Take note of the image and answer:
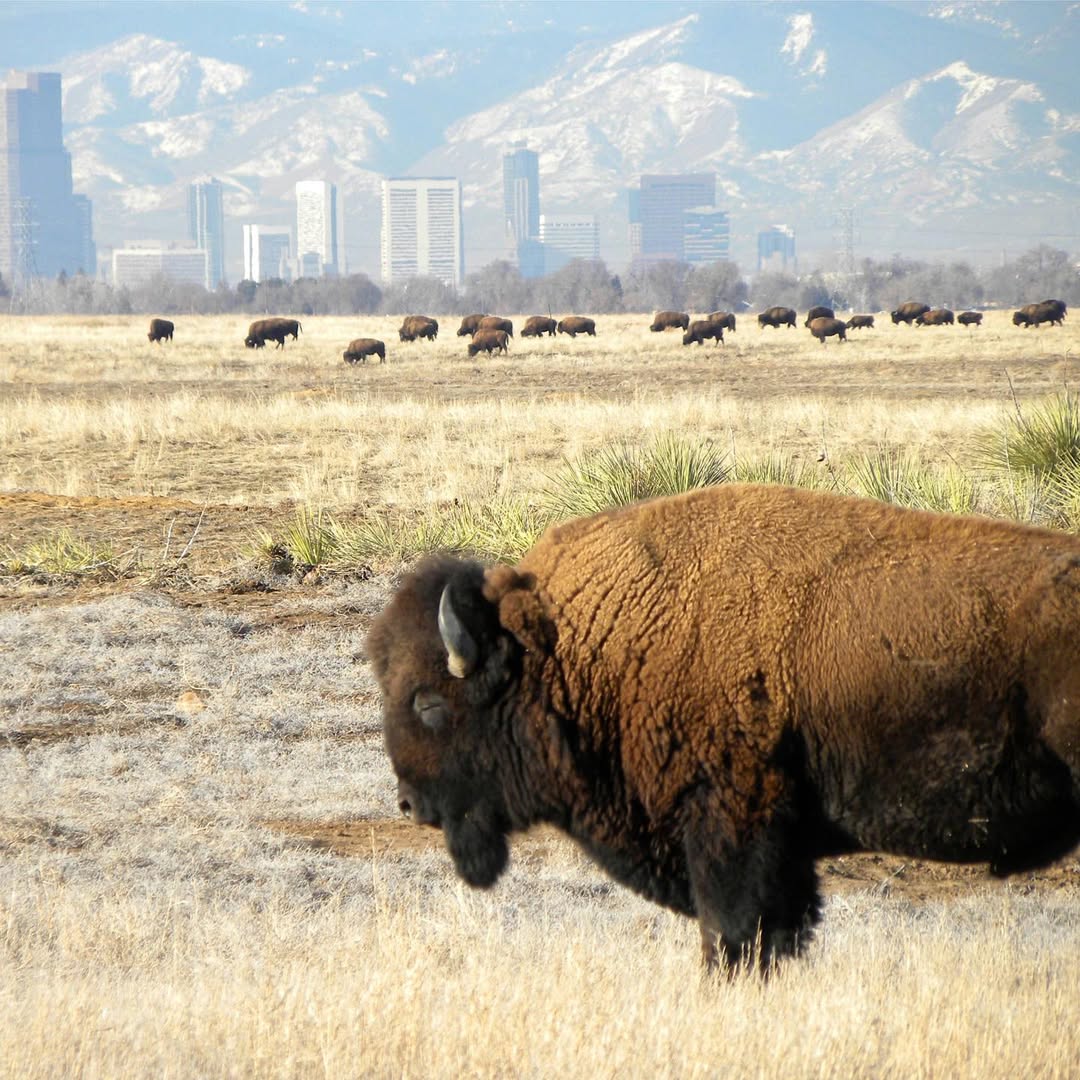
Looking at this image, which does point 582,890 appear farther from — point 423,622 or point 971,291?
point 971,291

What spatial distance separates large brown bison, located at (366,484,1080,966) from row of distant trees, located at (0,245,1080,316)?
433 ft

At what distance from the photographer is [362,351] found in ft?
157

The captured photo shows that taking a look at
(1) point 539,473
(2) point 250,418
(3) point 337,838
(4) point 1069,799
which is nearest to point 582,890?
(3) point 337,838

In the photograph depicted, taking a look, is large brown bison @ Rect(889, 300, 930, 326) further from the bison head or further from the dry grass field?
the bison head

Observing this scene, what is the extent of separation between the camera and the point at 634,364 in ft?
145

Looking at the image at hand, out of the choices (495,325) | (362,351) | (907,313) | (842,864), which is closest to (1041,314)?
(907,313)

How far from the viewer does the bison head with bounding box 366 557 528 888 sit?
471cm

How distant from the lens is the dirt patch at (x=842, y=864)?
656 centimetres

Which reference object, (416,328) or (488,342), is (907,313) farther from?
(488,342)

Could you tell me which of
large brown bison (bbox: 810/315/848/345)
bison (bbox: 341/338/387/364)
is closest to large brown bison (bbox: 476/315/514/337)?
large brown bison (bbox: 810/315/848/345)

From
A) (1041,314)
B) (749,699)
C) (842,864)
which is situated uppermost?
(1041,314)

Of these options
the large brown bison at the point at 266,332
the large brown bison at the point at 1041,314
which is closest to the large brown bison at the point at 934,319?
the large brown bison at the point at 1041,314

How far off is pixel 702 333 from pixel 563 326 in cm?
1102

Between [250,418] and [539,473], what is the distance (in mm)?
8375
